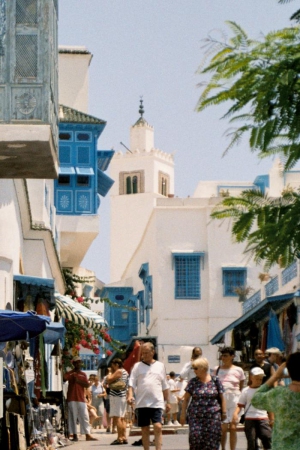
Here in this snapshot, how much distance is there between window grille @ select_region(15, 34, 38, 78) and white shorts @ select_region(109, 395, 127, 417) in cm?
846

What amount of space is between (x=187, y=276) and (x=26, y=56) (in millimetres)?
34090

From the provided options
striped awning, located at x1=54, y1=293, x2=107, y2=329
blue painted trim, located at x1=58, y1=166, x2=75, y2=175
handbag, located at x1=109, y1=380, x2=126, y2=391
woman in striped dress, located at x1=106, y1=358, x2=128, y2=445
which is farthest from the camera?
blue painted trim, located at x1=58, y1=166, x2=75, y2=175

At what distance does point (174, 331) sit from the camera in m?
48.2

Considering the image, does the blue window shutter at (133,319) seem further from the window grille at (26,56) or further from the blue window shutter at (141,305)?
the window grille at (26,56)

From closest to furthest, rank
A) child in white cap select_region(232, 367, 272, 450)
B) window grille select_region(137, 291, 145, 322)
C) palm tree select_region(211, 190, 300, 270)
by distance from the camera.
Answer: palm tree select_region(211, 190, 300, 270)
child in white cap select_region(232, 367, 272, 450)
window grille select_region(137, 291, 145, 322)

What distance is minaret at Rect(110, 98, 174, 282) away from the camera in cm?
Answer: 9138

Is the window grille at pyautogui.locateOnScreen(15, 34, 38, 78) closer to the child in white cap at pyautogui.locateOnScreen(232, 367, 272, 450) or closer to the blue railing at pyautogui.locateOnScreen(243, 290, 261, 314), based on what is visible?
the child in white cap at pyautogui.locateOnScreen(232, 367, 272, 450)

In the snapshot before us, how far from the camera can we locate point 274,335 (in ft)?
92.4

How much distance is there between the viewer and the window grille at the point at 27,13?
1504cm

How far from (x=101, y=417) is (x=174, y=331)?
616 inches

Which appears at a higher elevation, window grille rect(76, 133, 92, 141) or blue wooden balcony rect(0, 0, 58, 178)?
window grille rect(76, 133, 92, 141)

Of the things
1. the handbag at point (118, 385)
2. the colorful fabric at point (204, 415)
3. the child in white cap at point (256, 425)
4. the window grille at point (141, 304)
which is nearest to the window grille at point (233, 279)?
the window grille at point (141, 304)

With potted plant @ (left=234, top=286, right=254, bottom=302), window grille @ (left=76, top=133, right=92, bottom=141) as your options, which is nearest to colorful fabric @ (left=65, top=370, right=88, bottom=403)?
window grille @ (left=76, top=133, right=92, bottom=141)

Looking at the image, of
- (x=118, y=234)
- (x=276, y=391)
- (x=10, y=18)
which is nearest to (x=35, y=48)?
(x=10, y=18)
